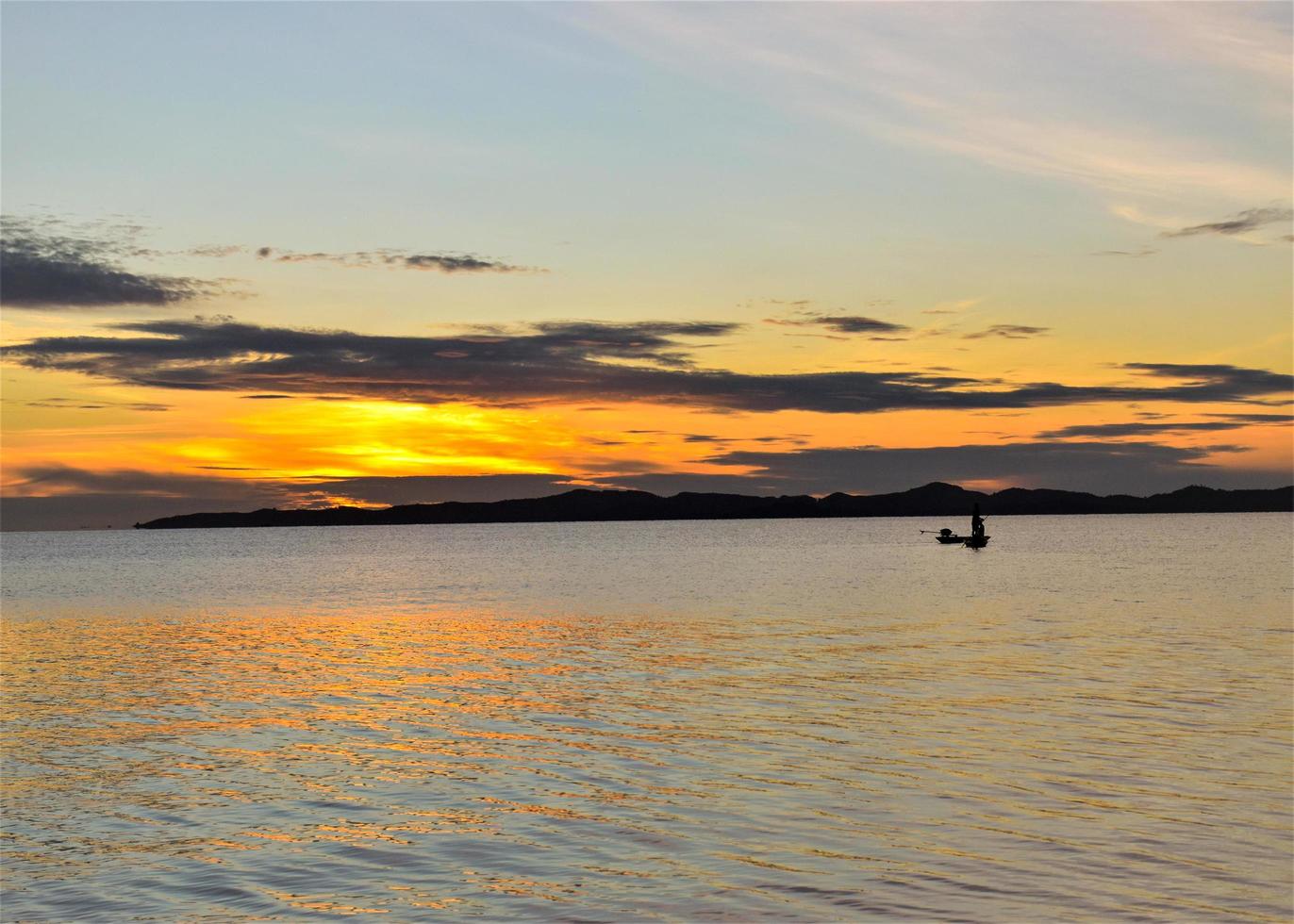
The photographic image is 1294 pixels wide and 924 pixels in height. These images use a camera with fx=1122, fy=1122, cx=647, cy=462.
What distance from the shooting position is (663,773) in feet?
68.5

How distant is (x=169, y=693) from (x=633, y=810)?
1938cm

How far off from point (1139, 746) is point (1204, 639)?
72.1 ft

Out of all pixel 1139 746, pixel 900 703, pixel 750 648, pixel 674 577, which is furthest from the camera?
pixel 674 577

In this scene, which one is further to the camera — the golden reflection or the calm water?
the golden reflection

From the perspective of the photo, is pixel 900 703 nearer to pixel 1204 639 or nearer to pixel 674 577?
pixel 1204 639

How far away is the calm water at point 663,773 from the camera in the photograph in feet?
47.5

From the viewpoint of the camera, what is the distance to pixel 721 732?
24.6 meters

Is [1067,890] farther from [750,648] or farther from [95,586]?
[95,586]

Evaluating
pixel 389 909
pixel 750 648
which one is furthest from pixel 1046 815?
pixel 750 648

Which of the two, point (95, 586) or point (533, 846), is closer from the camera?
point (533, 846)

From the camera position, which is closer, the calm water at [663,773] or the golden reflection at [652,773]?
the calm water at [663,773]

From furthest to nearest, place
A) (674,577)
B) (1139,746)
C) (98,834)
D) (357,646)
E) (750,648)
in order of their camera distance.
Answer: (674,577) < (357,646) < (750,648) < (1139,746) < (98,834)

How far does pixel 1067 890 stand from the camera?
14086mm

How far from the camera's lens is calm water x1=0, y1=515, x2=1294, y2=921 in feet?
47.5
